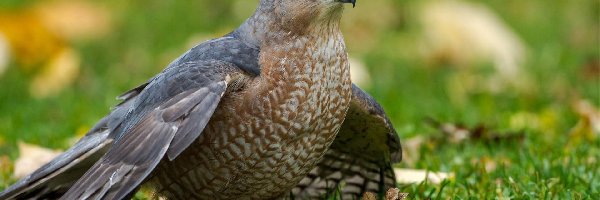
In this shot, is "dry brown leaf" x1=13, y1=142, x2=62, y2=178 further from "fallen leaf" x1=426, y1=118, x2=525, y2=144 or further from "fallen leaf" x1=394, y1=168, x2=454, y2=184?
"fallen leaf" x1=426, y1=118, x2=525, y2=144

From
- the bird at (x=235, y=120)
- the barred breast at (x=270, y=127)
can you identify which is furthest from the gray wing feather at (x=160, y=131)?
the barred breast at (x=270, y=127)

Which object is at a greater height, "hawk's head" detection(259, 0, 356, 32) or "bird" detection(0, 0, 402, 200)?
"hawk's head" detection(259, 0, 356, 32)

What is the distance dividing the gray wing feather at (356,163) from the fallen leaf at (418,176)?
21cm

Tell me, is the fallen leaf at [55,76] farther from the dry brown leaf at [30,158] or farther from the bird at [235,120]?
the bird at [235,120]

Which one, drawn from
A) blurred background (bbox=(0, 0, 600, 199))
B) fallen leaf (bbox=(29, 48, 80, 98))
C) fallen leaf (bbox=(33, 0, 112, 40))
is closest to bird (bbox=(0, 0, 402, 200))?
blurred background (bbox=(0, 0, 600, 199))

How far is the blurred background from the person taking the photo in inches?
210

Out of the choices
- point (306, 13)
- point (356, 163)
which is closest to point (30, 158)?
point (356, 163)

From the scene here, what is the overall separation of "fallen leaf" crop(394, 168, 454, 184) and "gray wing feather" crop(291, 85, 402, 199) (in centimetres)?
21

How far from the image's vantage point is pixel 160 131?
399cm

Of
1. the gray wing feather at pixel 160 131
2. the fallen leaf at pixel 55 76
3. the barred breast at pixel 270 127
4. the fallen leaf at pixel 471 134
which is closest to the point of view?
the gray wing feather at pixel 160 131

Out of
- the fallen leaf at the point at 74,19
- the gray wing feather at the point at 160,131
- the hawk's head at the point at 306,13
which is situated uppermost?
the fallen leaf at the point at 74,19

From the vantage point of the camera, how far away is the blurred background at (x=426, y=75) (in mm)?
5336

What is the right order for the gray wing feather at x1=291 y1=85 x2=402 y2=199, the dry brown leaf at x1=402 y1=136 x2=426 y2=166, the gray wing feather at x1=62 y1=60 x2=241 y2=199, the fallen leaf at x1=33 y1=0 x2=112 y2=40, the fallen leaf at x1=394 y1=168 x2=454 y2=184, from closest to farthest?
the gray wing feather at x1=62 y1=60 x2=241 y2=199 < the gray wing feather at x1=291 y1=85 x2=402 y2=199 < the fallen leaf at x1=394 y1=168 x2=454 y2=184 < the dry brown leaf at x1=402 y1=136 x2=426 y2=166 < the fallen leaf at x1=33 y1=0 x2=112 y2=40

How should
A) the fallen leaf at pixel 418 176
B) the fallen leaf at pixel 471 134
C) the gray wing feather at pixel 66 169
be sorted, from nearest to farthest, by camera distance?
the gray wing feather at pixel 66 169, the fallen leaf at pixel 418 176, the fallen leaf at pixel 471 134
